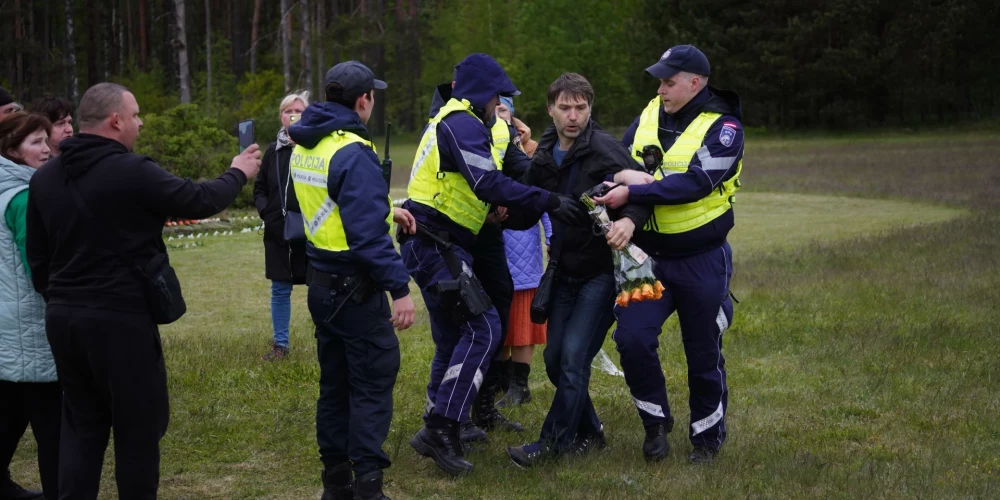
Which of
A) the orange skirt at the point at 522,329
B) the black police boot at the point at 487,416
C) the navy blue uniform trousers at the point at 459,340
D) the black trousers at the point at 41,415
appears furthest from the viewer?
the orange skirt at the point at 522,329

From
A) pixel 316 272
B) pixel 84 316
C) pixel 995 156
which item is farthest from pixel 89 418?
pixel 995 156

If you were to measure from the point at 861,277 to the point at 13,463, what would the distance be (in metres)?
9.01

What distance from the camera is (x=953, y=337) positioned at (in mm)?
8477

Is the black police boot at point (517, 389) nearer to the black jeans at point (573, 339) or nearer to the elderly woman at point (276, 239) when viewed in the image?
the black jeans at point (573, 339)

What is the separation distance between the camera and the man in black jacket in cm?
413

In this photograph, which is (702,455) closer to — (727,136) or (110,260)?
(727,136)

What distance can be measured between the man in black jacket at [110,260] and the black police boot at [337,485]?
103 cm

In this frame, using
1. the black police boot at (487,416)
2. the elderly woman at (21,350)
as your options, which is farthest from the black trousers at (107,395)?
the black police boot at (487,416)

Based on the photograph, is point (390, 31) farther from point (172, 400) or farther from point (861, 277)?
point (172, 400)

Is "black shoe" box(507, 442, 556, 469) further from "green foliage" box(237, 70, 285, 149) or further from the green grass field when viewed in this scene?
"green foliage" box(237, 70, 285, 149)

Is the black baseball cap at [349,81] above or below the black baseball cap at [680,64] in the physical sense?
below

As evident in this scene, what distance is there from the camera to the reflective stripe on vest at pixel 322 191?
483cm

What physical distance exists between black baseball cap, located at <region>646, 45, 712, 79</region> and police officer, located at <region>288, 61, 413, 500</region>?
5.03ft

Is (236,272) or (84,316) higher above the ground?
(84,316)
